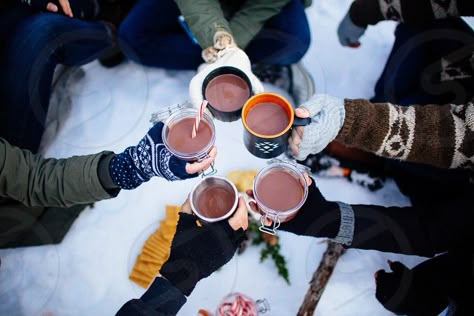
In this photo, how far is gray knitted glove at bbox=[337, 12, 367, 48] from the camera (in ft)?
6.46

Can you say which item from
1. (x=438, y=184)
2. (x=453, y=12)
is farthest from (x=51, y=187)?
(x=453, y=12)

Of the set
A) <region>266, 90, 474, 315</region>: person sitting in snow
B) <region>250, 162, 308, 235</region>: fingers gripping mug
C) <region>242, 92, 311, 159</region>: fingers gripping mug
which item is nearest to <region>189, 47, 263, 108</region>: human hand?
<region>242, 92, 311, 159</region>: fingers gripping mug

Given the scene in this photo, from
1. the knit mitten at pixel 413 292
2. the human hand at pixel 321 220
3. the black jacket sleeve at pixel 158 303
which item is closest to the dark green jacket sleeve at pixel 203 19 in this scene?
the human hand at pixel 321 220

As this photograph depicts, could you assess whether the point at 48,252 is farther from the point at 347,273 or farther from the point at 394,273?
the point at 394,273

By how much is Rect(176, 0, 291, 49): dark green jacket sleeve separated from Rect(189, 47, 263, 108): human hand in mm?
162

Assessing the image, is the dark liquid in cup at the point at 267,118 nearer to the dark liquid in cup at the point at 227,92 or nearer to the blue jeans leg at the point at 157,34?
the dark liquid in cup at the point at 227,92

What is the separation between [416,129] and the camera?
139cm

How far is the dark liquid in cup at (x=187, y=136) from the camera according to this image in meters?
1.27

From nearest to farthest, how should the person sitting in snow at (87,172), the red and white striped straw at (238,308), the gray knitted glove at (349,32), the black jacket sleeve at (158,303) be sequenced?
the black jacket sleeve at (158,303) → the person sitting in snow at (87,172) → the red and white striped straw at (238,308) → the gray knitted glove at (349,32)

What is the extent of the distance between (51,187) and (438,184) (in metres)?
1.59

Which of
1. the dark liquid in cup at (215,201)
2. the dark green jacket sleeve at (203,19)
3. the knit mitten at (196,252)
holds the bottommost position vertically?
the knit mitten at (196,252)

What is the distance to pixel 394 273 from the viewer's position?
1508mm

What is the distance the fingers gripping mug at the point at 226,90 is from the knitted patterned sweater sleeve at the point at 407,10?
84cm

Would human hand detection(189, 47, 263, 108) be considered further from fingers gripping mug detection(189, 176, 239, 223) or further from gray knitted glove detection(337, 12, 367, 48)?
gray knitted glove detection(337, 12, 367, 48)
